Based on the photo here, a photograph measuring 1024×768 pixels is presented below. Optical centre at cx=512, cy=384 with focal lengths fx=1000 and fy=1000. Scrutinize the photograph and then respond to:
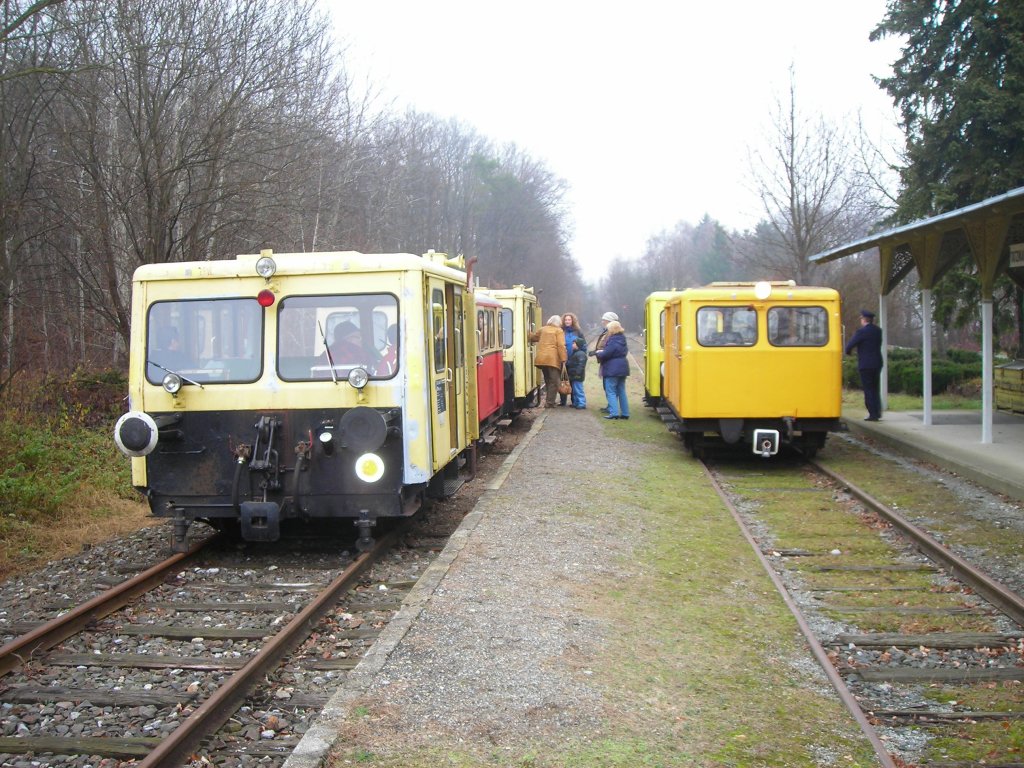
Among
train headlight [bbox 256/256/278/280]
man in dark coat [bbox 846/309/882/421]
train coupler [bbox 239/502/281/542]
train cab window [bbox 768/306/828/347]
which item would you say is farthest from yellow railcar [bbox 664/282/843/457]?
train coupler [bbox 239/502/281/542]

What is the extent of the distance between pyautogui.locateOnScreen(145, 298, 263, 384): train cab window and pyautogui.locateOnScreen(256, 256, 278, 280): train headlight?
27 cm

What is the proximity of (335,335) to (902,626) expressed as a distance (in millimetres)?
4927

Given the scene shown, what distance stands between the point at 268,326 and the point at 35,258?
1160 cm

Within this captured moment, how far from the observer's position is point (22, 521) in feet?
32.8

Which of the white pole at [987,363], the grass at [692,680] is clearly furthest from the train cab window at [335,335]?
the white pole at [987,363]

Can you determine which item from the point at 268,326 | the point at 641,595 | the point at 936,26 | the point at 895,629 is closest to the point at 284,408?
the point at 268,326

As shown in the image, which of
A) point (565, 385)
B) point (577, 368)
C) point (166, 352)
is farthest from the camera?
point (565, 385)

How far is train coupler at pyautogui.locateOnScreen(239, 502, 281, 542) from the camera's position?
800 cm

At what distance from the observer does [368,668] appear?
18.0 feet

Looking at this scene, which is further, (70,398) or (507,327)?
(507,327)

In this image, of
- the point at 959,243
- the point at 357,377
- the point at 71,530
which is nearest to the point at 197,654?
the point at 357,377

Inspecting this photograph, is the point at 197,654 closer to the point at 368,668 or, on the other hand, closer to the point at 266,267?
the point at 368,668

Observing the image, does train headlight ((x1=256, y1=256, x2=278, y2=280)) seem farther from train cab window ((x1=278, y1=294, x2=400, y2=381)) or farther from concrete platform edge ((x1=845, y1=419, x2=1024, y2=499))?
concrete platform edge ((x1=845, y1=419, x2=1024, y2=499))

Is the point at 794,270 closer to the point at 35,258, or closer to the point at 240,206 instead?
the point at 240,206
